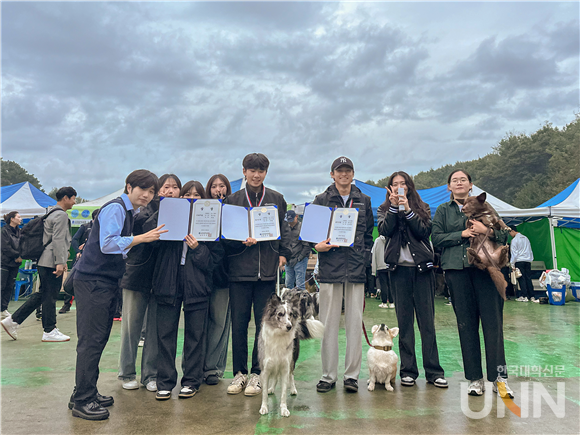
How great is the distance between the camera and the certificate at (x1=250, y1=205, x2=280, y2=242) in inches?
148

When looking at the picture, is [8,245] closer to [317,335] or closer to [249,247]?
[249,247]

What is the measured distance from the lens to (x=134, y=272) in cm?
364

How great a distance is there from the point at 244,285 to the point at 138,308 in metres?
1.08

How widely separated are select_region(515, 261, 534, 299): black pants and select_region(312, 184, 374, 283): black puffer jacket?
30.0ft

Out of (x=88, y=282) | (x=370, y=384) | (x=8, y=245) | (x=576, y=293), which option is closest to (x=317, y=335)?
(x=370, y=384)

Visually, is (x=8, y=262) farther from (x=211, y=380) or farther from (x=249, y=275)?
(x=249, y=275)

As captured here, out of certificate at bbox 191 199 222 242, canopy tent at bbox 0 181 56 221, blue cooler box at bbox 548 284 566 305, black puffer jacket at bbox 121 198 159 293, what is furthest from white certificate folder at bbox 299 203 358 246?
canopy tent at bbox 0 181 56 221

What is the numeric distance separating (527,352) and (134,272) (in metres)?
5.12

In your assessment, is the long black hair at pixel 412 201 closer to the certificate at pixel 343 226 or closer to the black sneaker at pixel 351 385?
the certificate at pixel 343 226

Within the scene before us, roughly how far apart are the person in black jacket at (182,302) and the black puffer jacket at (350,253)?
1.16 metres

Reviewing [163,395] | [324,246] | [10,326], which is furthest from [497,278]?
[10,326]

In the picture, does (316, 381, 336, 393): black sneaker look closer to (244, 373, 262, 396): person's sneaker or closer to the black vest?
(244, 373, 262, 396): person's sneaker

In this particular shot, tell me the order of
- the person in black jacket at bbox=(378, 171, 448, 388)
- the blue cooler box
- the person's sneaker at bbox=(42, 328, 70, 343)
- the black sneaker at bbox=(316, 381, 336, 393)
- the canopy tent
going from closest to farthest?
the black sneaker at bbox=(316, 381, 336, 393)
the person in black jacket at bbox=(378, 171, 448, 388)
the person's sneaker at bbox=(42, 328, 70, 343)
the blue cooler box
the canopy tent

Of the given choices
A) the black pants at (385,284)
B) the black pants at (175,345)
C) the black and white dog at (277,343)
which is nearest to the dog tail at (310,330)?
the black and white dog at (277,343)
